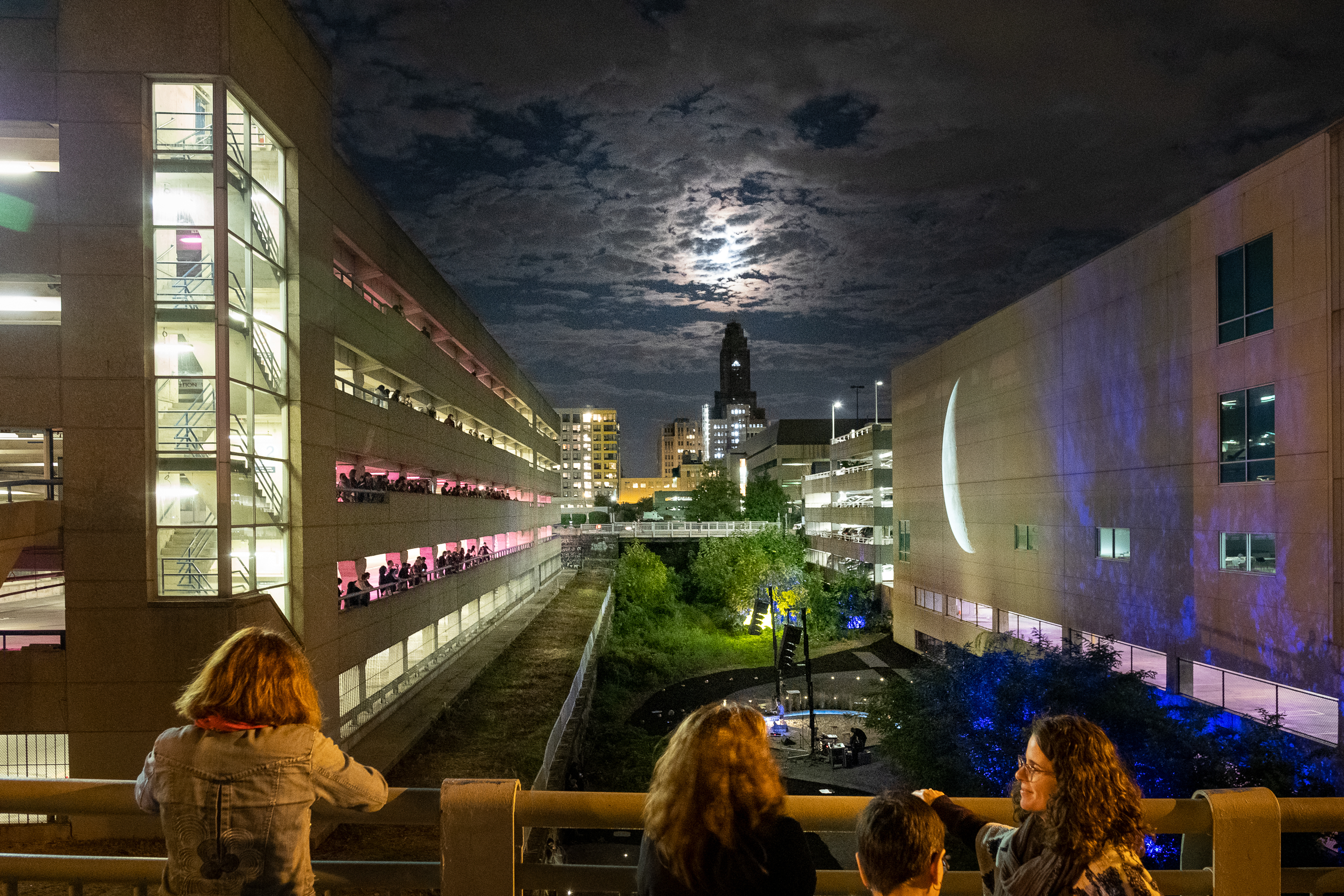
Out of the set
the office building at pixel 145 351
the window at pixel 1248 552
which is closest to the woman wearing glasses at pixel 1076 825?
the office building at pixel 145 351

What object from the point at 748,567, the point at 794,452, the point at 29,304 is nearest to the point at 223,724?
the point at 29,304

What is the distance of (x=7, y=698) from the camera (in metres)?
12.7

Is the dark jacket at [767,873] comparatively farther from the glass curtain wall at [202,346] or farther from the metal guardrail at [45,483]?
the metal guardrail at [45,483]

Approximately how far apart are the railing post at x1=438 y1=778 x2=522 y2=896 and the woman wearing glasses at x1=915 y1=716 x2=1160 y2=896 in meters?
1.63

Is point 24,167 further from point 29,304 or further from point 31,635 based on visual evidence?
point 31,635

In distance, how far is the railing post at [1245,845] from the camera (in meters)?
3.24

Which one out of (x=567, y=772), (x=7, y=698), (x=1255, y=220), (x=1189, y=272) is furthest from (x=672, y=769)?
(x=1189, y=272)

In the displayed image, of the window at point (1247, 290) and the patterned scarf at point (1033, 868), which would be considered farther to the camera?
the window at point (1247, 290)

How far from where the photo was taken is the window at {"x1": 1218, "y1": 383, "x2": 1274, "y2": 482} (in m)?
17.7

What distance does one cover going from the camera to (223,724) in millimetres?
2869

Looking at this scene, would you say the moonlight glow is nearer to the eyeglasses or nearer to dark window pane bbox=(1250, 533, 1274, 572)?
dark window pane bbox=(1250, 533, 1274, 572)

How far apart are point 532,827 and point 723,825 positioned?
3.52 feet

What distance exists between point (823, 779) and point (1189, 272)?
55.6ft

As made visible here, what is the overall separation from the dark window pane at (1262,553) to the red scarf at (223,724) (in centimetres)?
2073
